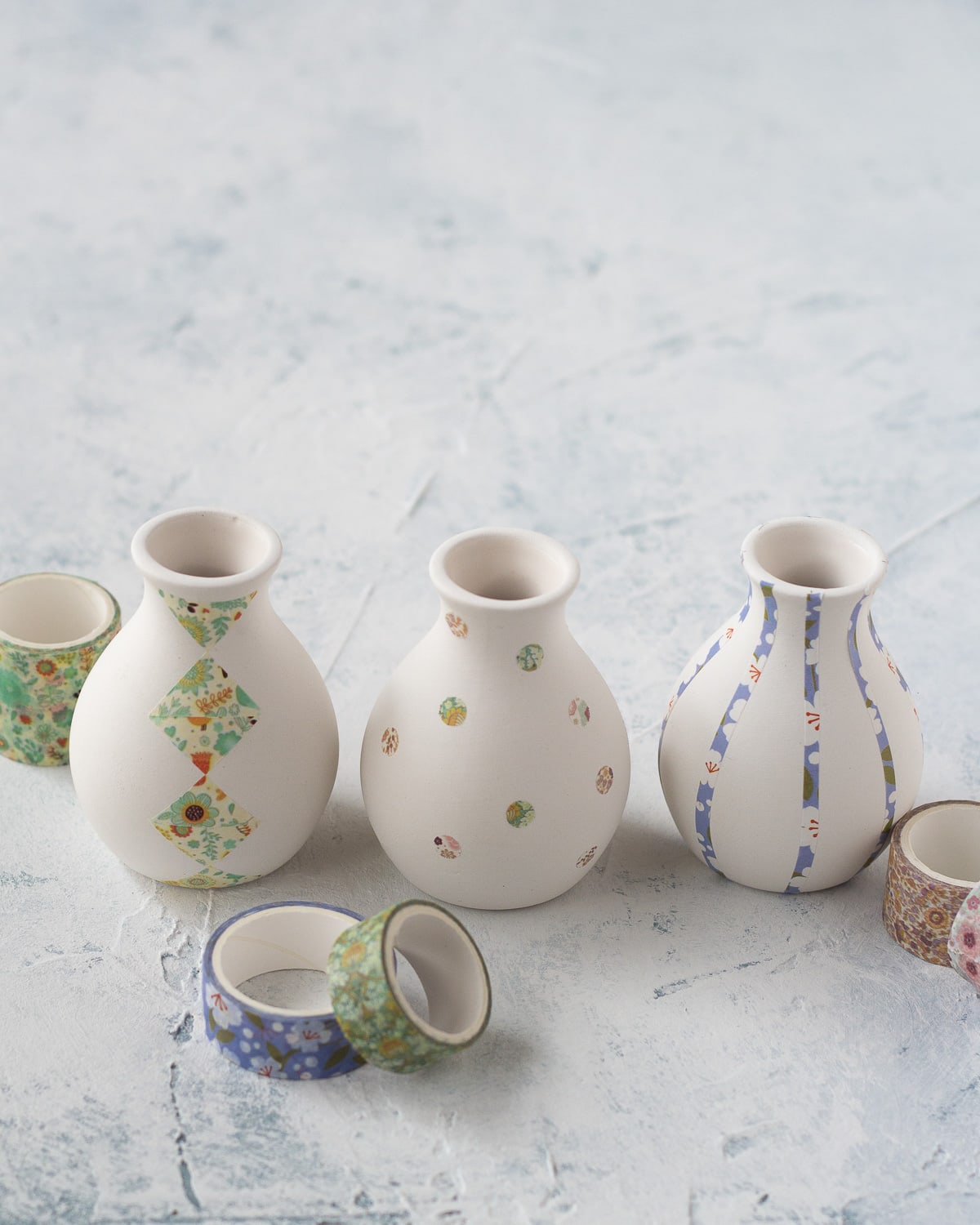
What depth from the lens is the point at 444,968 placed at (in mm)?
1090

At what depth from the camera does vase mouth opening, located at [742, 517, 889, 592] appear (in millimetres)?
1118

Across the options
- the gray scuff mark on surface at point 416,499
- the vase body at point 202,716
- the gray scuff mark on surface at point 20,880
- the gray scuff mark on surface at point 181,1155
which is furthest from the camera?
the gray scuff mark on surface at point 416,499

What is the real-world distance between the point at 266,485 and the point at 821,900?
90cm

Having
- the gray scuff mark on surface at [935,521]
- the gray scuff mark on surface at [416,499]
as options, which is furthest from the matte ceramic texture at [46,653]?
the gray scuff mark on surface at [935,521]

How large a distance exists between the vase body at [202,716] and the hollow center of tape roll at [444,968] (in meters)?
0.15

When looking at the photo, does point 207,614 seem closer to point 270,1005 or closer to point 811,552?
point 270,1005

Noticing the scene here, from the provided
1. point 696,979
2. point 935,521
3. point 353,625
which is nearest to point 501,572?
point 696,979

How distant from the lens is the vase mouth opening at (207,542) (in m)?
1.09

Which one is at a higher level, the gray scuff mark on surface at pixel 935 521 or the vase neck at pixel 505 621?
the vase neck at pixel 505 621

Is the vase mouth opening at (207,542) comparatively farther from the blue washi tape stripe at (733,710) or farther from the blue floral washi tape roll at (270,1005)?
the blue washi tape stripe at (733,710)

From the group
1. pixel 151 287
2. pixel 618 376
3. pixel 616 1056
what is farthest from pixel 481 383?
pixel 616 1056

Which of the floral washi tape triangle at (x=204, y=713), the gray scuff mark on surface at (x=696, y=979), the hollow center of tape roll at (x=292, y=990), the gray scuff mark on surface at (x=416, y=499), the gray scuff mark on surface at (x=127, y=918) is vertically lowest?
the gray scuff mark on surface at (x=416, y=499)

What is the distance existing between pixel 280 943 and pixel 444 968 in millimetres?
129

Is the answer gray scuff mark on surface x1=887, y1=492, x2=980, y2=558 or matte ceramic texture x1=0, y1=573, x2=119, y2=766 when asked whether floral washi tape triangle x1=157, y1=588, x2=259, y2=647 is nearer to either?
matte ceramic texture x1=0, y1=573, x2=119, y2=766
